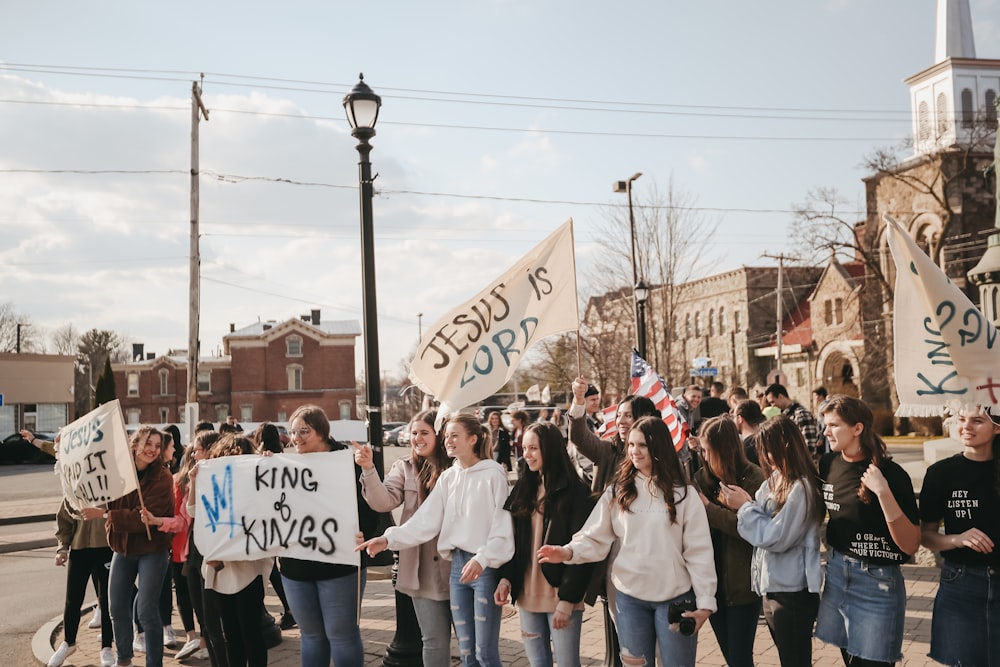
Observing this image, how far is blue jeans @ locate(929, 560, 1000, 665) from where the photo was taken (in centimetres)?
468

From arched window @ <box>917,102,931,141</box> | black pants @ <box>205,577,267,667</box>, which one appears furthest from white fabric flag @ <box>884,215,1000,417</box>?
arched window @ <box>917,102,931,141</box>

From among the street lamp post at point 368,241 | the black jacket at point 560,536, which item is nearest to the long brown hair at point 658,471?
the black jacket at point 560,536

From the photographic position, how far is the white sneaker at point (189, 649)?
739 cm

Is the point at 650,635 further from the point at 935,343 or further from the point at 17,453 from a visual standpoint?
the point at 17,453

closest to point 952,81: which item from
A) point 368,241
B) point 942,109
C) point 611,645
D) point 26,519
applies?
point 942,109

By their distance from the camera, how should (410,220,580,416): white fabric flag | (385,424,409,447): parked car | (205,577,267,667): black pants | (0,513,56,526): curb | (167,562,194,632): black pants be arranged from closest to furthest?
(205,577,267,667): black pants → (410,220,580,416): white fabric flag → (167,562,194,632): black pants → (0,513,56,526): curb → (385,424,409,447): parked car

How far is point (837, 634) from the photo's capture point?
16.2ft

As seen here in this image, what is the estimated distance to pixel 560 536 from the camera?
542 centimetres

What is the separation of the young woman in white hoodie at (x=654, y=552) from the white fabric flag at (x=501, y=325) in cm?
206

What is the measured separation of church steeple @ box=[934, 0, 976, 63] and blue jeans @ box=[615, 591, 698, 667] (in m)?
61.8

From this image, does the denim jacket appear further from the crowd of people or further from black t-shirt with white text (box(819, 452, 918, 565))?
black t-shirt with white text (box(819, 452, 918, 565))

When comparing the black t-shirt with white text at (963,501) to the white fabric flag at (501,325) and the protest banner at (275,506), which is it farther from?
the protest banner at (275,506)

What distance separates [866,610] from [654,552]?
1.15m

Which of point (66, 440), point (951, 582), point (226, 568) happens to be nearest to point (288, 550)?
point (226, 568)
